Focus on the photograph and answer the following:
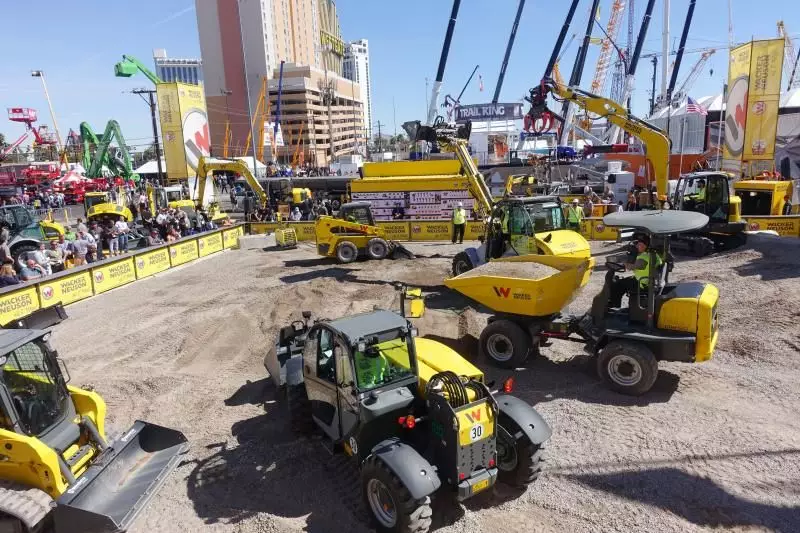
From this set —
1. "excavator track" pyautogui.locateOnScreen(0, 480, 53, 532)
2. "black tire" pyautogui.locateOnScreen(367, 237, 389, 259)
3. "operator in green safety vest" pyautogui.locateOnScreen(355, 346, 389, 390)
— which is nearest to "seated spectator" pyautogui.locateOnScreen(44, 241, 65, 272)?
"black tire" pyautogui.locateOnScreen(367, 237, 389, 259)

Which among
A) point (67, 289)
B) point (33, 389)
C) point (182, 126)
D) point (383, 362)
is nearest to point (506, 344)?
point (383, 362)

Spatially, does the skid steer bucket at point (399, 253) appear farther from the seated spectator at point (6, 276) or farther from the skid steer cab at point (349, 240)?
the seated spectator at point (6, 276)

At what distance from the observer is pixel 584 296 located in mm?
12461

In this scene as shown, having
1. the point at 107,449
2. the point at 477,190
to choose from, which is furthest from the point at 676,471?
the point at 477,190

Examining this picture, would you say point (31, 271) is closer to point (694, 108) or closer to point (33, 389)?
point (33, 389)

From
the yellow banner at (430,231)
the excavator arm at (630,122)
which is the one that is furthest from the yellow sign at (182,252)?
the excavator arm at (630,122)

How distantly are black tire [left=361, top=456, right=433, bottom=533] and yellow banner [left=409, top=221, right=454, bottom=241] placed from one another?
57.6ft

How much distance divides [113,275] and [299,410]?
435 inches

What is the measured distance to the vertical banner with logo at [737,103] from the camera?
20703mm

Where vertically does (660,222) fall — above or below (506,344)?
above

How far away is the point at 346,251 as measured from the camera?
1727 centimetres

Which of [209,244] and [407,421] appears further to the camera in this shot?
[209,244]

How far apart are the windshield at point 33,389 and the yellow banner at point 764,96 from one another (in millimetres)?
24022

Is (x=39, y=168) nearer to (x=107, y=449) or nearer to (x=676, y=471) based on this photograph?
(x=107, y=449)
